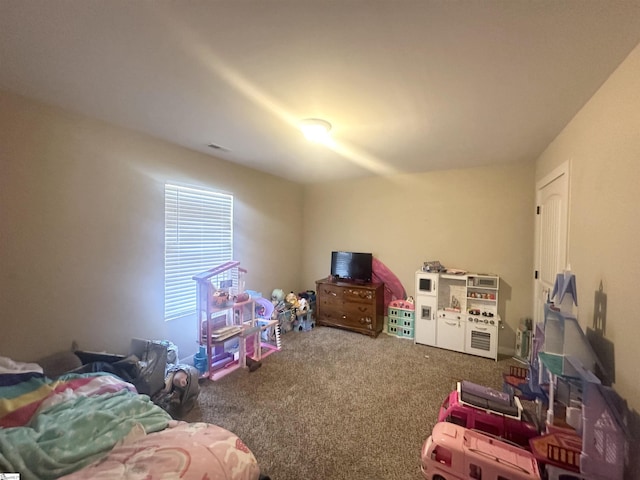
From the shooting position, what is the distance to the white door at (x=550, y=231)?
86.0 inches

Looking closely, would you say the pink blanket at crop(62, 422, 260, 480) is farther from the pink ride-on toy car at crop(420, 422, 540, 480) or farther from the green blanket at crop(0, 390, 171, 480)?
the pink ride-on toy car at crop(420, 422, 540, 480)

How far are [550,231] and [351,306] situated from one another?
8.09 ft

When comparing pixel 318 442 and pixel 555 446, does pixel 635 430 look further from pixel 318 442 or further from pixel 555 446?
pixel 318 442

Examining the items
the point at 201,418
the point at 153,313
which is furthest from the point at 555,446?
the point at 153,313

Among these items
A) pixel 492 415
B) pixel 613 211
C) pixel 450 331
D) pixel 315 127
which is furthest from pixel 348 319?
pixel 613 211

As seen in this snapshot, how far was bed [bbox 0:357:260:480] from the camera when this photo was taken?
3.30 ft

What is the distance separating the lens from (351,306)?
3.84 metres

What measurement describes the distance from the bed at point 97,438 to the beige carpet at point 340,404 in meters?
0.65

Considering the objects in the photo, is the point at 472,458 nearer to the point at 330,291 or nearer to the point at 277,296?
the point at 330,291

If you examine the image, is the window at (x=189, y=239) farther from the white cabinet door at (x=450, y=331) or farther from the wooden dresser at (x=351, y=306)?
the white cabinet door at (x=450, y=331)

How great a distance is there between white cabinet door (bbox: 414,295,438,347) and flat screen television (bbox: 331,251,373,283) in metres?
0.86

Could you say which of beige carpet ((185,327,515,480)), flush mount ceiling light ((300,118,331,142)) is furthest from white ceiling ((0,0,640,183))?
beige carpet ((185,327,515,480))

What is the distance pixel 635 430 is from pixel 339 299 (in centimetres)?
296

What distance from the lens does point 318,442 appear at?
A: 1.77m
